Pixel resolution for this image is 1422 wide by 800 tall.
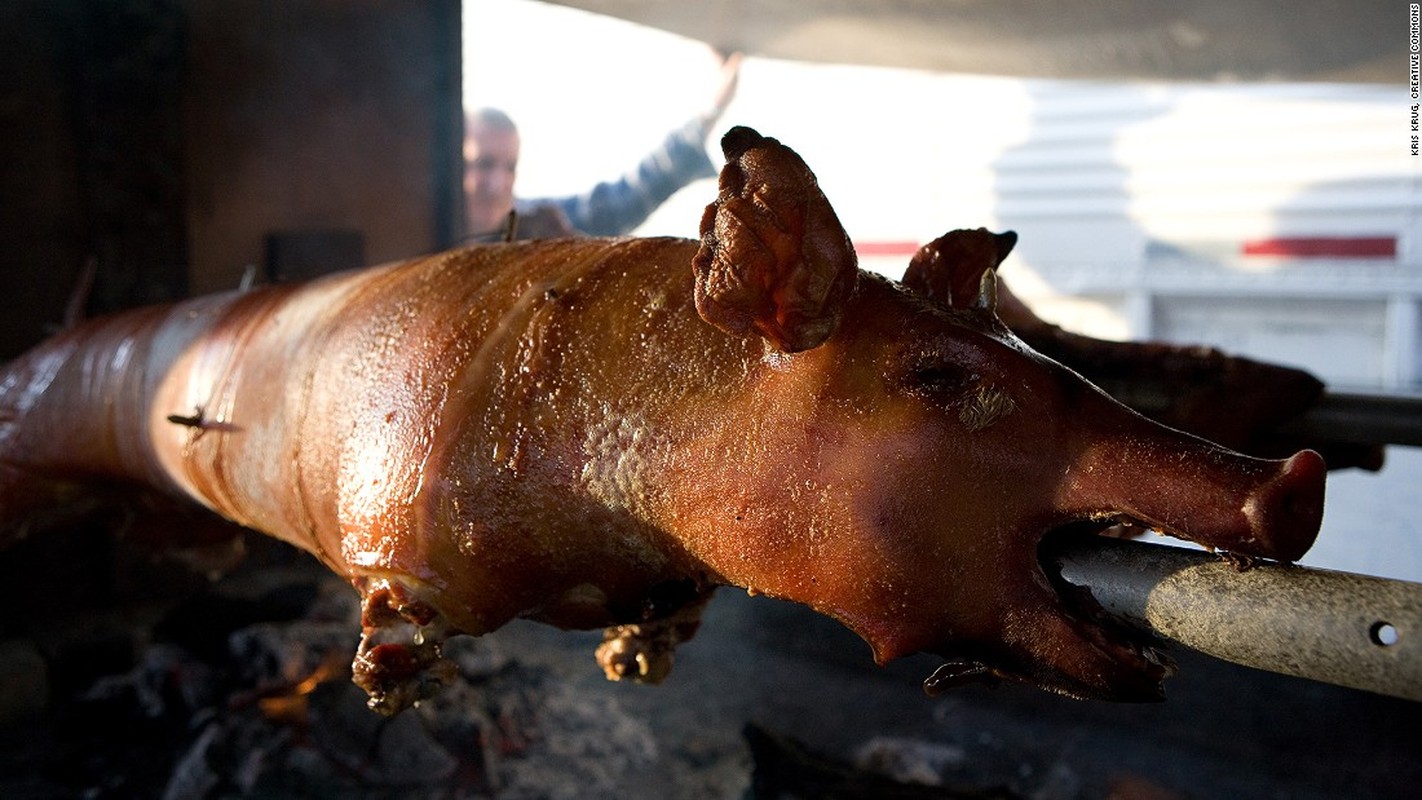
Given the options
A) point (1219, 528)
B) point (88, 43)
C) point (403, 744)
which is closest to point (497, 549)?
point (1219, 528)

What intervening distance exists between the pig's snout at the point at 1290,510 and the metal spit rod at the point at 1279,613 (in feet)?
0.08

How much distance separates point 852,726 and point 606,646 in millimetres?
2495

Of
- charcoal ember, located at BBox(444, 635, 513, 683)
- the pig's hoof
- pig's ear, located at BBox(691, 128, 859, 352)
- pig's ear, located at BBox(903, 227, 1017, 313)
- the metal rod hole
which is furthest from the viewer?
charcoal ember, located at BBox(444, 635, 513, 683)

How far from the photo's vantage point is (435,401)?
1467mm

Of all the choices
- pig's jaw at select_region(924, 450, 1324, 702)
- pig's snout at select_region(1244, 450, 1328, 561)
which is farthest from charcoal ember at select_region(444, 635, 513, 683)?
pig's snout at select_region(1244, 450, 1328, 561)

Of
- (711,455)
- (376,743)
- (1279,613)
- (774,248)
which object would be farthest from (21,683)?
(1279,613)

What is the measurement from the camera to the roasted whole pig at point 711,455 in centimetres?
104

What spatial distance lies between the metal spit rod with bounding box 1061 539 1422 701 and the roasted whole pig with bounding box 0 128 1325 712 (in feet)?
0.13

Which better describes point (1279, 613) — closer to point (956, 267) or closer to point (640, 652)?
point (956, 267)

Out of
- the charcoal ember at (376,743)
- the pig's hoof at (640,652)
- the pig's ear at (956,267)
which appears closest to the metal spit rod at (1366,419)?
the pig's ear at (956,267)

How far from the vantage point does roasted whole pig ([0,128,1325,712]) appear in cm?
104

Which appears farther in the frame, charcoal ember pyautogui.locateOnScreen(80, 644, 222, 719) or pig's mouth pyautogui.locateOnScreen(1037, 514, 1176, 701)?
charcoal ember pyautogui.locateOnScreen(80, 644, 222, 719)

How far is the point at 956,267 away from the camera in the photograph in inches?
50.6

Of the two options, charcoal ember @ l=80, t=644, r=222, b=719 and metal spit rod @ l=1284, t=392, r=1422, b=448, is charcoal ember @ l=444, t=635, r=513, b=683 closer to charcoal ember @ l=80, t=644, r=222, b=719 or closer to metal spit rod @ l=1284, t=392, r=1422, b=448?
charcoal ember @ l=80, t=644, r=222, b=719
